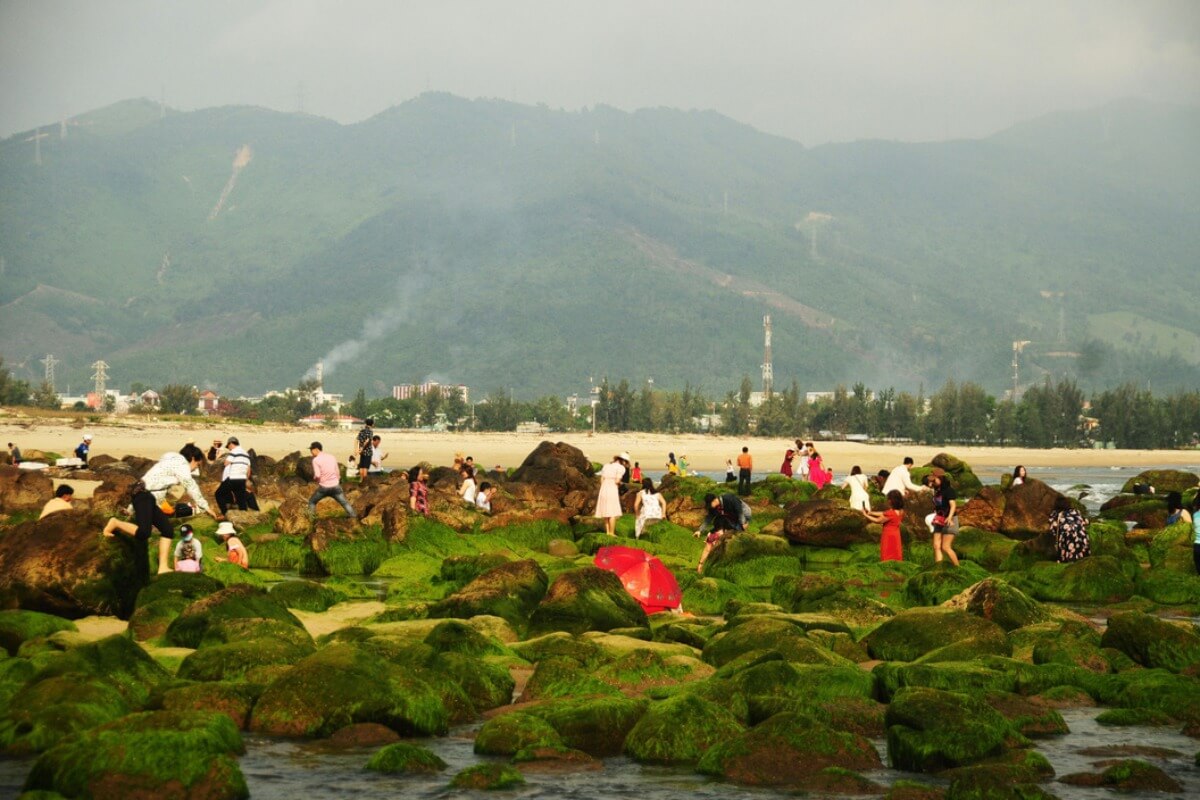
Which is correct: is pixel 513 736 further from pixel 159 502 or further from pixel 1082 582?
pixel 1082 582

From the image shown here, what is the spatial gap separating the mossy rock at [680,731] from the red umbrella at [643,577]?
7050mm

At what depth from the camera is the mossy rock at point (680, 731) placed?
41.3 ft

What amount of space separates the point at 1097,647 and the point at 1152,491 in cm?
3735

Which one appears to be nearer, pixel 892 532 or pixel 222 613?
pixel 222 613

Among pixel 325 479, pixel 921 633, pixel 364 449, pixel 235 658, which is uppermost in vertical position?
pixel 364 449

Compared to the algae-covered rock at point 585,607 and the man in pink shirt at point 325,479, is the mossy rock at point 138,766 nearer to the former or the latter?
the algae-covered rock at point 585,607

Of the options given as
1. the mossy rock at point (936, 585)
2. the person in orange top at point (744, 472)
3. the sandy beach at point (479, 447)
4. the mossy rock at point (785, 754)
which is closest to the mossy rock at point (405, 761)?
the mossy rock at point (785, 754)

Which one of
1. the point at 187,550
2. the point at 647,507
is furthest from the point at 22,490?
the point at 647,507

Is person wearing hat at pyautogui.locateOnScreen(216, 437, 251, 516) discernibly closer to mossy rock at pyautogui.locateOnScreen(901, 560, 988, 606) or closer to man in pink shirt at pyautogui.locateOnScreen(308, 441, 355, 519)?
man in pink shirt at pyautogui.locateOnScreen(308, 441, 355, 519)

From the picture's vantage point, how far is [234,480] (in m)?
30.2

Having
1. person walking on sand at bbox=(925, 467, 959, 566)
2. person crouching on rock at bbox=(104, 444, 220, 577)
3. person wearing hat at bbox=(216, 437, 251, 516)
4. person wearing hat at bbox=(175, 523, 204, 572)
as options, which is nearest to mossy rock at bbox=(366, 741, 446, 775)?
person crouching on rock at bbox=(104, 444, 220, 577)

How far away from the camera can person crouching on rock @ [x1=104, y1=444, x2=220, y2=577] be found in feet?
60.2

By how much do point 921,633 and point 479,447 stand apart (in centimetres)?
9009

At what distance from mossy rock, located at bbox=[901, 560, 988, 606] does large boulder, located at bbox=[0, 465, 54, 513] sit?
2191cm
